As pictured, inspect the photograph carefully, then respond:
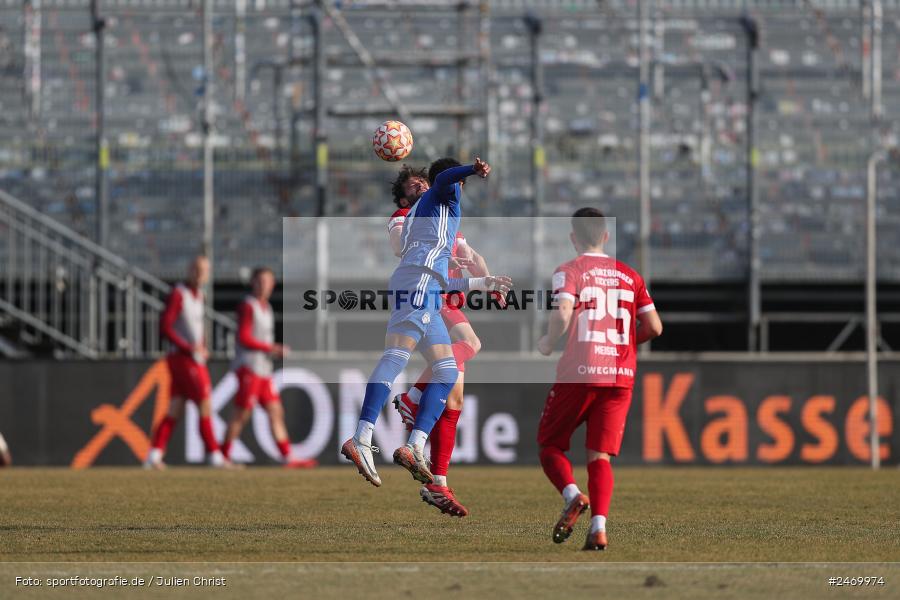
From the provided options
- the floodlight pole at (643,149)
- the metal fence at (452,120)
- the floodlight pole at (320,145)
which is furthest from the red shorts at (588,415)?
the metal fence at (452,120)

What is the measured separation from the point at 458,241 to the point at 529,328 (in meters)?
10.4

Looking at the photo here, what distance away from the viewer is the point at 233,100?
76.4ft

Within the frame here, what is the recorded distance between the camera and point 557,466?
9070 millimetres

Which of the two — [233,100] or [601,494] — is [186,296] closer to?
[233,100]

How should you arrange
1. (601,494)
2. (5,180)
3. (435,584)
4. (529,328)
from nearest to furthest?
(435,584) → (601,494) → (529,328) → (5,180)

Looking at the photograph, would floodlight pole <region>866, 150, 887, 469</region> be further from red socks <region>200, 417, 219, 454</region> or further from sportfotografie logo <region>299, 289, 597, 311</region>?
red socks <region>200, 417, 219, 454</region>

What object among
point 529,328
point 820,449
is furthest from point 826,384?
point 529,328

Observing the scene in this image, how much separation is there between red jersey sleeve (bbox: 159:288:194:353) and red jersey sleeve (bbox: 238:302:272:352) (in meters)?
0.77

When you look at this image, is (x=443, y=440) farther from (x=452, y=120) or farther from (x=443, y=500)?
(x=452, y=120)

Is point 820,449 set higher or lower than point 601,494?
lower

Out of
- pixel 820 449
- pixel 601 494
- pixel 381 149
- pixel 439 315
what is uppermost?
pixel 381 149

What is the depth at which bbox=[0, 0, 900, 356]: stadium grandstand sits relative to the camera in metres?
22.7

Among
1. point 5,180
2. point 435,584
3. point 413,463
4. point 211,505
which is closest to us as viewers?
point 435,584

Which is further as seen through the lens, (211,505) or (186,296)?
(186,296)
